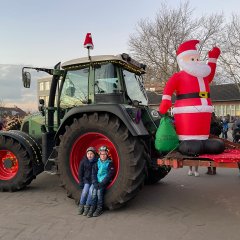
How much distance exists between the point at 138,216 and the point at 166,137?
47.3 inches

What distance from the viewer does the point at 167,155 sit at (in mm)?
4871

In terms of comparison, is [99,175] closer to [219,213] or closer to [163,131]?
[163,131]

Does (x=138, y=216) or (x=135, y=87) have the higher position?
(x=135, y=87)

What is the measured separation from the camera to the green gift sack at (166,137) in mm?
4867

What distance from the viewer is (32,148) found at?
6340 millimetres

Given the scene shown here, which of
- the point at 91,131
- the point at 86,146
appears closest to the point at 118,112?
the point at 91,131

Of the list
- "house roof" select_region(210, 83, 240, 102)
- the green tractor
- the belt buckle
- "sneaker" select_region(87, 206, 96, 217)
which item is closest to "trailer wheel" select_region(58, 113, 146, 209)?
the green tractor

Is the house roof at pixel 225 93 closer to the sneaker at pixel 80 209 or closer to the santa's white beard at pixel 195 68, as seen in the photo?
the santa's white beard at pixel 195 68

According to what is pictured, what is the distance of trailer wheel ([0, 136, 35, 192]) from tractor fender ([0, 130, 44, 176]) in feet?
0.25

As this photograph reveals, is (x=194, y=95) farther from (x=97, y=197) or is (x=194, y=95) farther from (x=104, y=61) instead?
(x=97, y=197)

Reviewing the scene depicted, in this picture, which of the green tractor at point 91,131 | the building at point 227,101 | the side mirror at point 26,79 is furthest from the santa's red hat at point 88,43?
the building at point 227,101

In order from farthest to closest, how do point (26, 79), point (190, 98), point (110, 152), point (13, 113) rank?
point (13, 113) < point (26, 79) < point (110, 152) < point (190, 98)

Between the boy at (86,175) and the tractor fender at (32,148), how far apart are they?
1382mm

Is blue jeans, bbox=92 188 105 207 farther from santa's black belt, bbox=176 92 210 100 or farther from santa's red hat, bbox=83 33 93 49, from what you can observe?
santa's red hat, bbox=83 33 93 49
